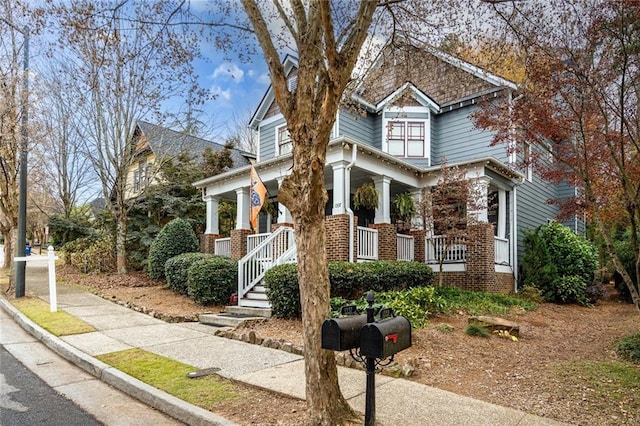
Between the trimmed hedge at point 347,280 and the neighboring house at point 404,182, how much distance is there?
42.6 inches

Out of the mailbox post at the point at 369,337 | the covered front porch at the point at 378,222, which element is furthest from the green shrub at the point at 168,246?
the mailbox post at the point at 369,337

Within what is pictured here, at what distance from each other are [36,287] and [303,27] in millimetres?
13140

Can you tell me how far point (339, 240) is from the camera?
1095 centimetres

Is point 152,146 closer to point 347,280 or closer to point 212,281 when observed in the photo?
point 212,281

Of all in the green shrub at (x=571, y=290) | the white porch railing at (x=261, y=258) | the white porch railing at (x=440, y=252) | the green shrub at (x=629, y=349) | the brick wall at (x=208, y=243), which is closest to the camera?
the green shrub at (x=629, y=349)

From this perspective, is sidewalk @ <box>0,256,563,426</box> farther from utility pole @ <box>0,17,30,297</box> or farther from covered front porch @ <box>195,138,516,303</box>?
covered front porch @ <box>195,138,516,303</box>

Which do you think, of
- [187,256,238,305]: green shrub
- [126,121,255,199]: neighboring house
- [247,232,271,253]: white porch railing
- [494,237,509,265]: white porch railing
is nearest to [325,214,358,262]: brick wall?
[187,256,238,305]: green shrub

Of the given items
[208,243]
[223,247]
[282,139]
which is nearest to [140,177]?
[208,243]

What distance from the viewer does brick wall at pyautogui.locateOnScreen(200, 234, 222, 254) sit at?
15867mm

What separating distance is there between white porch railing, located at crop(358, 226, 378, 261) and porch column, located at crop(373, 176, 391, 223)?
0.45 metres

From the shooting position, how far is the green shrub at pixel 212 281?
1095 cm

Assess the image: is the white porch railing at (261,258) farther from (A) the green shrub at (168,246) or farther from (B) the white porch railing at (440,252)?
(B) the white porch railing at (440,252)

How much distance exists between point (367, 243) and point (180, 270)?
5.22 m

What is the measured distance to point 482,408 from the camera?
430 centimetres
